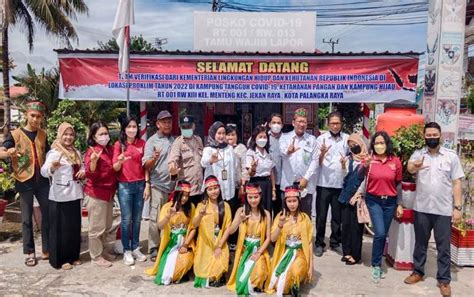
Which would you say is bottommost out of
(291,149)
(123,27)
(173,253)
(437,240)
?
(173,253)

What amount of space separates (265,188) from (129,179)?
64.3 inches

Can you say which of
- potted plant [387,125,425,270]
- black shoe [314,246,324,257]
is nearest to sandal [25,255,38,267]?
black shoe [314,246,324,257]

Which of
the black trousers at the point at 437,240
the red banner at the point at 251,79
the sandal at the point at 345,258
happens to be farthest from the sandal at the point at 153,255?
the red banner at the point at 251,79

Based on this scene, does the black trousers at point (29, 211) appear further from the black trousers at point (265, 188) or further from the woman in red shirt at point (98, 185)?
the black trousers at point (265, 188)

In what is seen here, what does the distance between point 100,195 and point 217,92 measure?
148 inches

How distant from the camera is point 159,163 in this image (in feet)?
16.4

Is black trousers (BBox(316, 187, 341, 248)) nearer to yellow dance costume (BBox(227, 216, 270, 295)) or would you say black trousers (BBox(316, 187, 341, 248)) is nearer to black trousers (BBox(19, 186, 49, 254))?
yellow dance costume (BBox(227, 216, 270, 295))

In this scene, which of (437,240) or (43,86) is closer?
(437,240)

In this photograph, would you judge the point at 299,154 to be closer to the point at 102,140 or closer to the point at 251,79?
the point at 102,140

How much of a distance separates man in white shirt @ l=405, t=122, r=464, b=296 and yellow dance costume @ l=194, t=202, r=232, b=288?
207 cm

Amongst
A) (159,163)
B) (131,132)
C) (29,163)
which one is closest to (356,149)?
(159,163)

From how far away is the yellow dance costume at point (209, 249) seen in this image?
14.3 feet

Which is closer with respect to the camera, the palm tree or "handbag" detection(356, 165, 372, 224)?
"handbag" detection(356, 165, 372, 224)

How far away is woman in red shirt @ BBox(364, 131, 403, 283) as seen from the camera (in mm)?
4504
